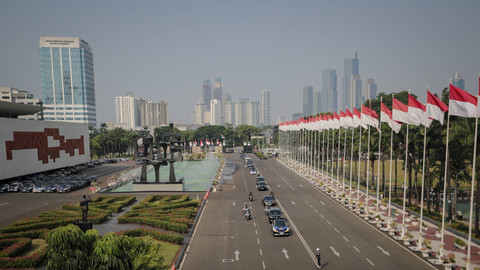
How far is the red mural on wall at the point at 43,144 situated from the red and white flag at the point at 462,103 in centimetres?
6857

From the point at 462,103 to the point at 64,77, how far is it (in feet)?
681

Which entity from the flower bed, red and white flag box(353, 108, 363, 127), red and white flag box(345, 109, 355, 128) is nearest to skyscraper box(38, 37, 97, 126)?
the flower bed

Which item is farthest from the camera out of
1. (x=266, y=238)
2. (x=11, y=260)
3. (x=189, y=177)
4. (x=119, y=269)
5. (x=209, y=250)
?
(x=189, y=177)

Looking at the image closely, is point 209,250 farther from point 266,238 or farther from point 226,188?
point 226,188

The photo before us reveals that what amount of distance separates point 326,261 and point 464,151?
26.2 meters

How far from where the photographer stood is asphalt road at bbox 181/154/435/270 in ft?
76.9

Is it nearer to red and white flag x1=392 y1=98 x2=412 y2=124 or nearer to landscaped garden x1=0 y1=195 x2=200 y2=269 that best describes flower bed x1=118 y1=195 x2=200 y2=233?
landscaped garden x1=0 y1=195 x2=200 y2=269

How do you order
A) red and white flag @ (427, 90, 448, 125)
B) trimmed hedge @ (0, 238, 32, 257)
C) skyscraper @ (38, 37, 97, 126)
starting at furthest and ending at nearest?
skyscraper @ (38, 37, 97, 126) < trimmed hedge @ (0, 238, 32, 257) < red and white flag @ (427, 90, 448, 125)

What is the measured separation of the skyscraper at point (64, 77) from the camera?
18538 cm

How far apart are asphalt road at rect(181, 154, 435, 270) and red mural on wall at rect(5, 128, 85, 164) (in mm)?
42777

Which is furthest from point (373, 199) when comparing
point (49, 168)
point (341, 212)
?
point (49, 168)

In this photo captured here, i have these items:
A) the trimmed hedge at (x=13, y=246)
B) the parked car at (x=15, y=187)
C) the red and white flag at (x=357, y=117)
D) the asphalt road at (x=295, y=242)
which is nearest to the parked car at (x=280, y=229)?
the asphalt road at (x=295, y=242)

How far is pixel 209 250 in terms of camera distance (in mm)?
26531

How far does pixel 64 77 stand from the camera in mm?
188000
